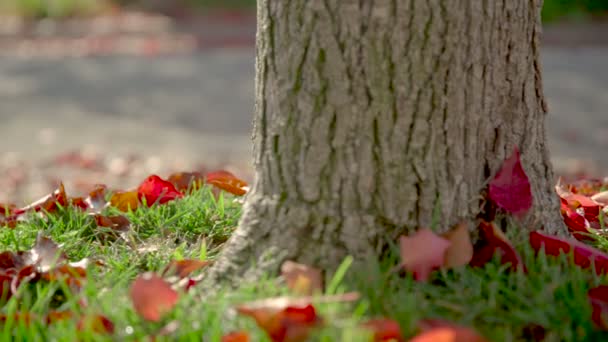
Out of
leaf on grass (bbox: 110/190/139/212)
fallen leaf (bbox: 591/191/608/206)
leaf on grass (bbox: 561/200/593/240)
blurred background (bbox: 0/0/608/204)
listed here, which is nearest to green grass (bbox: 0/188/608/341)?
leaf on grass (bbox: 561/200/593/240)

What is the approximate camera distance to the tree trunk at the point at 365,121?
2025 mm

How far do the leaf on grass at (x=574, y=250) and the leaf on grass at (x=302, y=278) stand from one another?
1.88 ft

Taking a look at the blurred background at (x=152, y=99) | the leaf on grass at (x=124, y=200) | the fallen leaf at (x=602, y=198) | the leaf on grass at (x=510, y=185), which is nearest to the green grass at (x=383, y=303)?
the leaf on grass at (x=510, y=185)

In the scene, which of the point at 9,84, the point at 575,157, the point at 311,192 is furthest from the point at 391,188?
the point at 9,84

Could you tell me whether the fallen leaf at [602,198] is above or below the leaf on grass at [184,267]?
below

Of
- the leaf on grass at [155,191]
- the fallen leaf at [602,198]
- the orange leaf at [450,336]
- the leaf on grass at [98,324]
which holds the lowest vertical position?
the leaf on grass at [155,191]

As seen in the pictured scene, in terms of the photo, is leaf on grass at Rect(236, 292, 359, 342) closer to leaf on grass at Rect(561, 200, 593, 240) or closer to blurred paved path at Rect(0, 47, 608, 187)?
leaf on grass at Rect(561, 200, 593, 240)

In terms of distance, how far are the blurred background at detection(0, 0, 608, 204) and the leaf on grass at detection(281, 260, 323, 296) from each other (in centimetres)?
420

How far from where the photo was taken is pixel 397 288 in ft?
6.55

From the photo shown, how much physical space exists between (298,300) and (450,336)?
0.32m

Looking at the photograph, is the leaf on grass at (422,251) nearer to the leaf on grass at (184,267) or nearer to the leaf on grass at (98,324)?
the leaf on grass at (184,267)

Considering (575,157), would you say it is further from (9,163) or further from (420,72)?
(420,72)

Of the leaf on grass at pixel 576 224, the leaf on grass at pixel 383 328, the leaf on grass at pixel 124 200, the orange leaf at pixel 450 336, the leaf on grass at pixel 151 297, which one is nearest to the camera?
the orange leaf at pixel 450 336

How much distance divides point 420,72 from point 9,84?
340 inches
